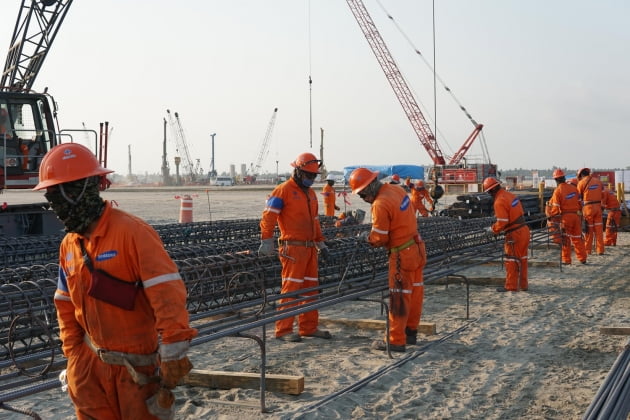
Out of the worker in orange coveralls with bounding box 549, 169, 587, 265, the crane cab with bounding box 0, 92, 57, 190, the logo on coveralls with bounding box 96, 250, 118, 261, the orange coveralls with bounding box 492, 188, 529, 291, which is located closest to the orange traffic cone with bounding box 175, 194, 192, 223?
the crane cab with bounding box 0, 92, 57, 190

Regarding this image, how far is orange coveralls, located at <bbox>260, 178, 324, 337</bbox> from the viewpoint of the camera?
7574mm

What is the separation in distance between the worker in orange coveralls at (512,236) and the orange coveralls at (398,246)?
12.8 feet

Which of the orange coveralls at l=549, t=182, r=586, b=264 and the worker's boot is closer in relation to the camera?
the worker's boot

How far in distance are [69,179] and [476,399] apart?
3.73 meters

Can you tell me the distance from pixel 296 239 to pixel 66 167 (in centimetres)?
460

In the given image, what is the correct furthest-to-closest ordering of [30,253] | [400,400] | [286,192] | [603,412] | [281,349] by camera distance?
[30,253] < [286,192] < [281,349] < [400,400] < [603,412]

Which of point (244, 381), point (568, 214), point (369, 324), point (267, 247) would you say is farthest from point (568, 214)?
point (244, 381)

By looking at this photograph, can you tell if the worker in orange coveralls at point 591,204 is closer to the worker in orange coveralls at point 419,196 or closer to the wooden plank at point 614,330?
the worker in orange coveralls at point 419,196

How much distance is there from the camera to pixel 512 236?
10.6 m

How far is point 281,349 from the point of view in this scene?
23.6ft

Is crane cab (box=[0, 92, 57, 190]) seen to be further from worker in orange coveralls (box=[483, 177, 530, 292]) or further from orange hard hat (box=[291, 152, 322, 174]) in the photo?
worker in orange coveralls (box=[483, 177, 530, 292])

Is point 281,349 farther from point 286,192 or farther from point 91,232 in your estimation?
point 91,232

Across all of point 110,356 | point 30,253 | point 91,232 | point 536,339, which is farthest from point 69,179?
point 30,253

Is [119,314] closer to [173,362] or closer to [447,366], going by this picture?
[173,362]
